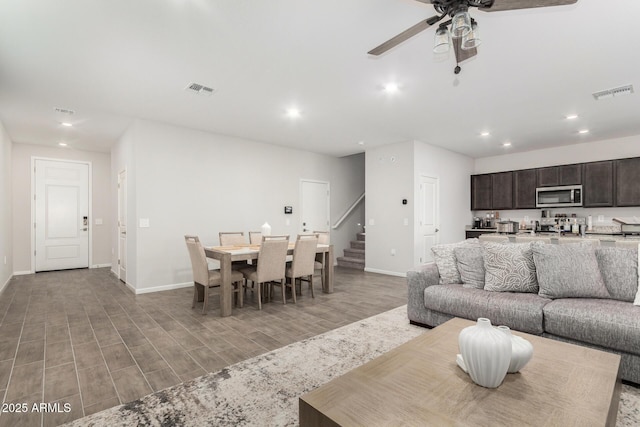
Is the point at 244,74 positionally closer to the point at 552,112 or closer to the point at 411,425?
the point at 411,425

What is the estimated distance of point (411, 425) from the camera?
1.16m

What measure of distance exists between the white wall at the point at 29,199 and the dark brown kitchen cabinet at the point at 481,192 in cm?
893

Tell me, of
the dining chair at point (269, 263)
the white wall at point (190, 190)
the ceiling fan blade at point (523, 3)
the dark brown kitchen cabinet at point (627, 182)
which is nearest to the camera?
the ceiling fan blade at point (523, 3)

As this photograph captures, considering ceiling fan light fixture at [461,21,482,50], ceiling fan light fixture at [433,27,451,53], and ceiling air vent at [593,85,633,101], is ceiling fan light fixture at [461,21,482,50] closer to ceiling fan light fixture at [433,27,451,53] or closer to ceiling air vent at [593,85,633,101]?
ceiling fan light fixture at [433,27,451,53]

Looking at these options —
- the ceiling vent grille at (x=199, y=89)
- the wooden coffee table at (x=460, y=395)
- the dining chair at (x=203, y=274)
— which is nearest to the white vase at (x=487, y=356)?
the wooden coffee table at (x=460, y=395)

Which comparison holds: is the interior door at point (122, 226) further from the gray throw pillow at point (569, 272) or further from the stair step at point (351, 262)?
the gray throw pillow at point (569, 272)

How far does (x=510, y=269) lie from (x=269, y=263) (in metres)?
2.69

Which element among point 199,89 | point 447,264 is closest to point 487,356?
point 447,264

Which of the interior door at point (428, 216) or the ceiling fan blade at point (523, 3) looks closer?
the ceiling fan blade at point (523, 3)

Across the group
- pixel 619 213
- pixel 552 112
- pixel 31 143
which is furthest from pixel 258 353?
pixel 619 213

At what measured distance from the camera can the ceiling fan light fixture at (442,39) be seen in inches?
78.0

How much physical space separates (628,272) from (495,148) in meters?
5.12

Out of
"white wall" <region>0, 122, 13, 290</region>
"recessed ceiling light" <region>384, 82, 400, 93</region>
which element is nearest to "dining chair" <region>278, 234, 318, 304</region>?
"recessed ceiling light" <region>384, 82, 400, 93</region>

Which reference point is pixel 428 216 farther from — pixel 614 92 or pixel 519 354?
pixel 519 354
